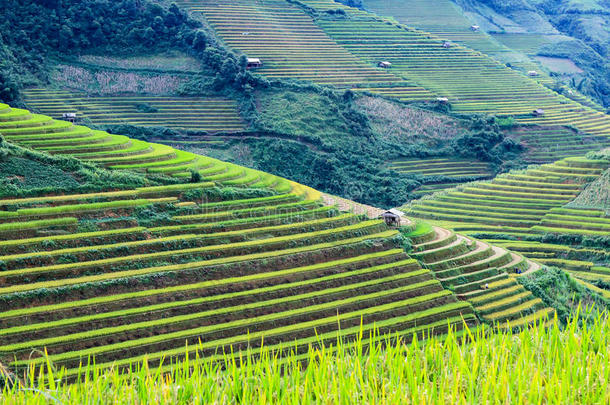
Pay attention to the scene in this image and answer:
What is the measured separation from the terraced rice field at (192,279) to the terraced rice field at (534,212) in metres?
13.5

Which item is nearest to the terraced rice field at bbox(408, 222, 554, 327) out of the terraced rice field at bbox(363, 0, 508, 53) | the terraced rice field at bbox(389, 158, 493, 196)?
the terraced rice field at bbox(389, 158, 493, 196)

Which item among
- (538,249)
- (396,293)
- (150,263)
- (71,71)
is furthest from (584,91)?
(150,263)

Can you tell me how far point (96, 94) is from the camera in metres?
57.4

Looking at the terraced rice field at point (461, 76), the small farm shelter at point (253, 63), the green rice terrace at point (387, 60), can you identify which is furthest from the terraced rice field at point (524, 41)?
the small farm shelter at point (253, 63)

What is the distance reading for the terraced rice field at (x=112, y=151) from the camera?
1259 inches

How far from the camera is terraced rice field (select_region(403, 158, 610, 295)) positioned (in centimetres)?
4172

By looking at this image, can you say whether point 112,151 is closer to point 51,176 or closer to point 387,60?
point 51,176

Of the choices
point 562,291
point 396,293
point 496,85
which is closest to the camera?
point 396,293

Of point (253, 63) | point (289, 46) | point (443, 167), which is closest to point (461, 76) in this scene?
point (443, 167)

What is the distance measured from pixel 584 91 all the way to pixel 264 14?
36919 mm

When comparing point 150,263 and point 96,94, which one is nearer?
point 150,263

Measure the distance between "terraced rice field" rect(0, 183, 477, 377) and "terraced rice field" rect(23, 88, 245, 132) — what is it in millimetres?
25253

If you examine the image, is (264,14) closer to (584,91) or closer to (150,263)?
(584,91)

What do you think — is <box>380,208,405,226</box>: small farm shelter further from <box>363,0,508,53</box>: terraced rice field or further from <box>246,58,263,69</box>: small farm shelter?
<box>363,0,508,53</box>: terraced rice field
